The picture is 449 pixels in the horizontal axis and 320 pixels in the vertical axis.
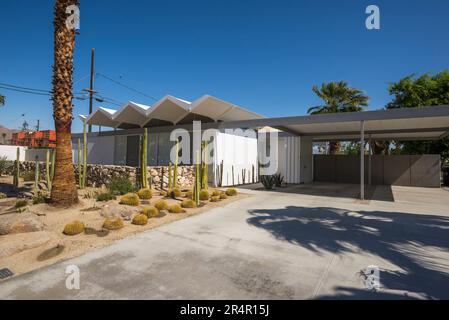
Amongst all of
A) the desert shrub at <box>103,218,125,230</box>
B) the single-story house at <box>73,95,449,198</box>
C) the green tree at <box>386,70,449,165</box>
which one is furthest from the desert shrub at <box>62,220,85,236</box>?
the green tree at <box>386,70,449,165</box>

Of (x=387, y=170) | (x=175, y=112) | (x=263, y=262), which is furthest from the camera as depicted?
(x=387, y=170)

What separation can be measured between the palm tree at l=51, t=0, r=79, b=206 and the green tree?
22827 millimetres

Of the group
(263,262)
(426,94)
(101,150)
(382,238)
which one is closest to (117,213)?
(263,262)

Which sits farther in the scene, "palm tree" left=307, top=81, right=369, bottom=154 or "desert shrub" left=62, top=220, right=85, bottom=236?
"palm tree" left=307, top=81, right=369, bottom=154

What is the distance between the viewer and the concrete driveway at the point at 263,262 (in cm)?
334

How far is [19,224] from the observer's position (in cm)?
558

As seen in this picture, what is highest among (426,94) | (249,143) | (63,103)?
(426,94)

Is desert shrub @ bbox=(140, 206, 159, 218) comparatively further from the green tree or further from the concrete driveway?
the green tree

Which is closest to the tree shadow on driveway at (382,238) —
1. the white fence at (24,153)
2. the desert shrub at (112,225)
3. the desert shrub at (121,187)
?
the desert shrub at (112,225)

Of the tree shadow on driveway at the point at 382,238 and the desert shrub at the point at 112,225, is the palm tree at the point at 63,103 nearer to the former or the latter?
the desert shrub at the point at 112,225

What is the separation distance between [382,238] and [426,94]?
1991cm

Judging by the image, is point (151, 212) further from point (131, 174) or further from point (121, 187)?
point (131, 174)

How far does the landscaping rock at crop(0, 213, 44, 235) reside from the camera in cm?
543

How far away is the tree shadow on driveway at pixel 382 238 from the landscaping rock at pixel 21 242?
4.78 meters
